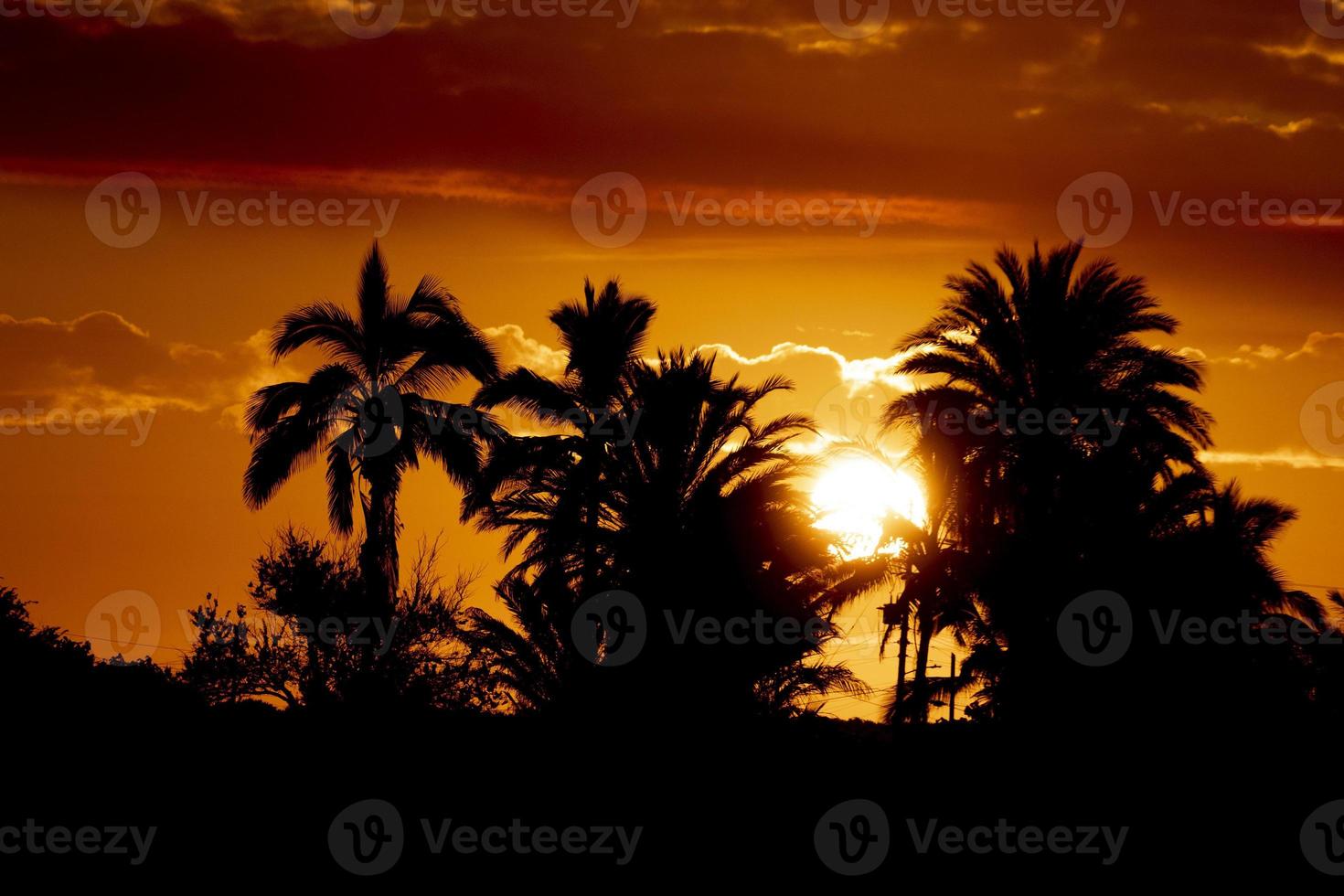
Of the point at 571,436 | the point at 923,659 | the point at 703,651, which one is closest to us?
the point at 703,651

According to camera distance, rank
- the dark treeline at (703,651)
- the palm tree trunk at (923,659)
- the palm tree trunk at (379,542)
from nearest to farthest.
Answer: the dark treeline at (703,651) → the palm tree trunk at (379,542) → the palm tree trunk at (923,659)

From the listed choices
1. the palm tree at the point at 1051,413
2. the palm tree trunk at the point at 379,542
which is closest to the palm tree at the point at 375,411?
the palm tree trunk at the point at 379,542

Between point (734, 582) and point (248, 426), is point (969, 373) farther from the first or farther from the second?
point (248, 426)

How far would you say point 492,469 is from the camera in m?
34.9

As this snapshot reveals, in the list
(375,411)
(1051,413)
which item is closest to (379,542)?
(375,411)

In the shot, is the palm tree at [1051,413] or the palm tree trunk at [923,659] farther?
the palm tree trunk at [923,659]

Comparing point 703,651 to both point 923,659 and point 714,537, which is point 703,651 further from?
point 923,659

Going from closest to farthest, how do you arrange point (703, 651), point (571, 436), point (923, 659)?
point (703, 651) → point (571, 436) → point (923, 659)

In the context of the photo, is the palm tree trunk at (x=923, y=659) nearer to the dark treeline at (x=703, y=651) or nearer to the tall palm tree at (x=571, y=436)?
the dark treeline at (x=703, y=651)

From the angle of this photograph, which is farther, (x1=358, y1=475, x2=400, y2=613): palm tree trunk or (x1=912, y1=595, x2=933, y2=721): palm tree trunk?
(x1=912, y1=595, x2=933, y2=721): palm tree trunk

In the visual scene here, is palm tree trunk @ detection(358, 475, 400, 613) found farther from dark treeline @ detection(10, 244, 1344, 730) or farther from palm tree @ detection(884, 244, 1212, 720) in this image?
palm tree @ detection(884, 244, 1212, 720)

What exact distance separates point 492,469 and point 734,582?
732 centimetres

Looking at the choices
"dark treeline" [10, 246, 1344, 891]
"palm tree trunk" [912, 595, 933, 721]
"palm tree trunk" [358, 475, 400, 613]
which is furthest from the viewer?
"palm tree trunk" [912, 595, 933, 721]

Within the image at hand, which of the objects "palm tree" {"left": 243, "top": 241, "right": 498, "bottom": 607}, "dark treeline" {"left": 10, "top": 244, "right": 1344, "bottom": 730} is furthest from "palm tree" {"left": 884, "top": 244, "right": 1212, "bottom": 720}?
"palm tree" {"left": 243, "top": 241, "right": 498, "bottom": 607}
